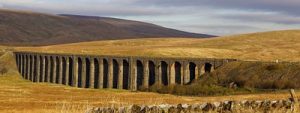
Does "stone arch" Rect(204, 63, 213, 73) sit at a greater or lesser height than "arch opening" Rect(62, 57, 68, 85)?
greater

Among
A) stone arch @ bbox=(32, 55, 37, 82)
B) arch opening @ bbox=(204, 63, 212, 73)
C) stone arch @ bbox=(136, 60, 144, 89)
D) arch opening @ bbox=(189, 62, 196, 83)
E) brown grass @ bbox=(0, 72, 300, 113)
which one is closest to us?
brown grass @ bbox=(0, 72, 300, 113)

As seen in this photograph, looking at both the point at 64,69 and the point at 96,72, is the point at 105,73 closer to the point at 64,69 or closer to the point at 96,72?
the point at 96,72

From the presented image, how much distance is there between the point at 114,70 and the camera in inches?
4190

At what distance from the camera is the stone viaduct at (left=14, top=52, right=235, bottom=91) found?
9125 cm

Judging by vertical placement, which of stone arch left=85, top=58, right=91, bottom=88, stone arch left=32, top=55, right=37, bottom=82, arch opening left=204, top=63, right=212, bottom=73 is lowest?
stone arch left=32, top=55, right=37, bottom=82

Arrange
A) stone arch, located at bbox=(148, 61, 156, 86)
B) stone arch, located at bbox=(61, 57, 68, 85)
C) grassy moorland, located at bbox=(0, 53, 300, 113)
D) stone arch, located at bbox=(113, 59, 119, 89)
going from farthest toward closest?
stone arch, located at bbox=(61, 57, 68, 85) < stone arch, located at bbox=(113, 59, 119, 89) < stone arch, located at bbox=(148, 61, 156, 86) < grassy moorland, located at bbox=(0, 53, 300, 113)

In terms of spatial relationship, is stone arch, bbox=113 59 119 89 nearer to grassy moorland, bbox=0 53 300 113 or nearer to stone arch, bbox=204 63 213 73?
stone arch, bbox=204 63 213 73

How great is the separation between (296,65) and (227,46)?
272 ft

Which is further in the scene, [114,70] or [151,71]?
[114,70]

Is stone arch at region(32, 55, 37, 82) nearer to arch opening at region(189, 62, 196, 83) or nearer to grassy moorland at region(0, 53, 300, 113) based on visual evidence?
arch opening at region(189, 62, 196, 83)

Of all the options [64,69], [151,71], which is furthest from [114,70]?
[64,69]

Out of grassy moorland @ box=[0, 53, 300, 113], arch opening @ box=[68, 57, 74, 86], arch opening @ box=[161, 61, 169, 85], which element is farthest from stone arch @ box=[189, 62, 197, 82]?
arch opening @ box=[68, 57, 74, 86]

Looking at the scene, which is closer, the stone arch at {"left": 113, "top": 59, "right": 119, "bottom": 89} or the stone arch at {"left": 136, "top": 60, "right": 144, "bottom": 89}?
the stone arch at {"left": 136, "top": 60, "right": 144, "bottom": 89}

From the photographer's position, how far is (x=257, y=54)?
125m
